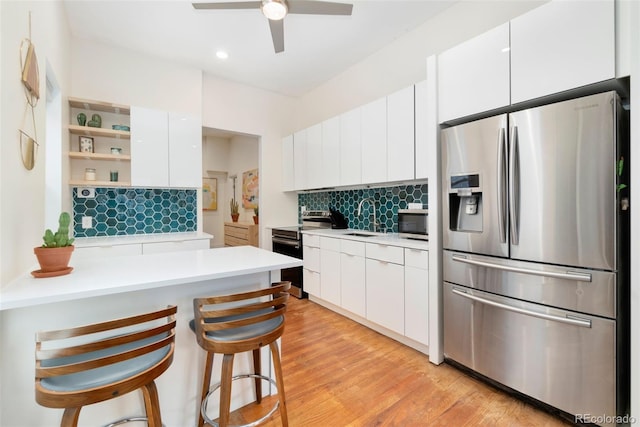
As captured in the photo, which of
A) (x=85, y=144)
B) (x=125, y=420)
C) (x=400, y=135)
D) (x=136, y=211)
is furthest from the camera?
(x=136, y=211)

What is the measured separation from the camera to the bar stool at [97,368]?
33.9 inches

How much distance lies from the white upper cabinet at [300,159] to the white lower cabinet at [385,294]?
1.83 m

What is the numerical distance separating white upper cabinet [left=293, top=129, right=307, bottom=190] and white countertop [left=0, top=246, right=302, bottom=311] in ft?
7.39

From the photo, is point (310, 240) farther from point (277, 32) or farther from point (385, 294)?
point (277, 32)

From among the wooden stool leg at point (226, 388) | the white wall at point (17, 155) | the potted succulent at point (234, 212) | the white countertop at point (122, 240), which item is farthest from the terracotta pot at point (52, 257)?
the potted succulent at point (234, 212)

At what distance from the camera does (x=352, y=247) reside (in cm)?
282

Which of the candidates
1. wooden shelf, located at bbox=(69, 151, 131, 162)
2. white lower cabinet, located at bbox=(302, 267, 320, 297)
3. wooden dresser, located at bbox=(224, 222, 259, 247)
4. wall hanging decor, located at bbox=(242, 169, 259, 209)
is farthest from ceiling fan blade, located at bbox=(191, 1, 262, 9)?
wall hanging decor, located at bbox=(242, 169, 259, 209)

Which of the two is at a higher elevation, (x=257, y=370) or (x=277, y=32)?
(x=277, y=32)

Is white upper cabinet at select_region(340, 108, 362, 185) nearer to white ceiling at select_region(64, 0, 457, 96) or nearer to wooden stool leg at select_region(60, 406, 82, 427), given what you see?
white ceiling at select_region(64, 0, 457, 96)

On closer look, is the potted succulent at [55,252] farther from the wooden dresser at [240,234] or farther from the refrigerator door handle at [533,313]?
the wooden dresser at [240,234]

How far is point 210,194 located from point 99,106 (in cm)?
396

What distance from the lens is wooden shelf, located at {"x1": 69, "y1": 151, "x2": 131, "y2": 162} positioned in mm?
2739

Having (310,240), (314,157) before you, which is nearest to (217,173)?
(314,157)

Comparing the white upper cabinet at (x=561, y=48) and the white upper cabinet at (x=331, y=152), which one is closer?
the white upper cabinet at (x=561, y=48)
